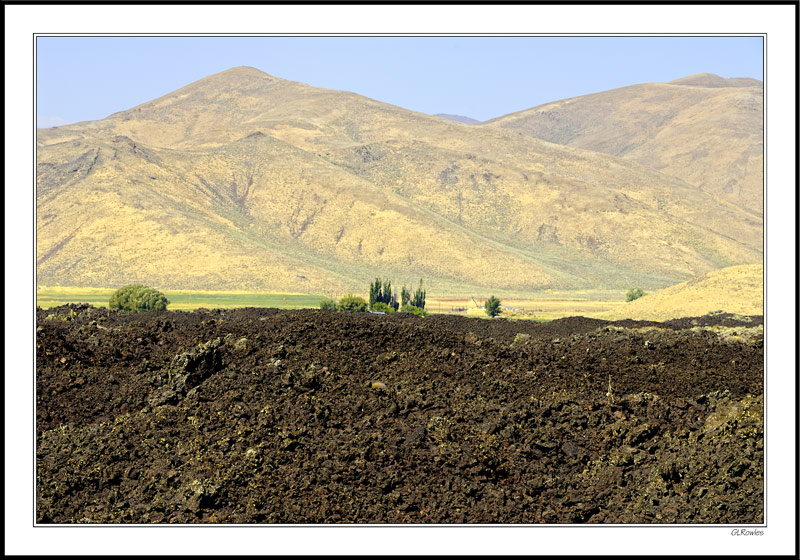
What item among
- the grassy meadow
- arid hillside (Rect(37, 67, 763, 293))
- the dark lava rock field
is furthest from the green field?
the dark lava rock field

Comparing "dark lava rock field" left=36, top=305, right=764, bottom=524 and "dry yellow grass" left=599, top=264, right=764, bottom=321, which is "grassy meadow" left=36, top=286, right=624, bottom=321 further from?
"dark lava rock field" left=36, top=305, right=764, bottom=524

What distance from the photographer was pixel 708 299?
54875 millimetres

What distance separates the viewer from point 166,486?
11.6m

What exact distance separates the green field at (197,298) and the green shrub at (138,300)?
732 inches

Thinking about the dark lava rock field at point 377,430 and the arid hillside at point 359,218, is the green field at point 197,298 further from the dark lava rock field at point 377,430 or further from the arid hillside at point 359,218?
the dark lava rock field at point 377,430

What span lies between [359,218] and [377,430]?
122787mm

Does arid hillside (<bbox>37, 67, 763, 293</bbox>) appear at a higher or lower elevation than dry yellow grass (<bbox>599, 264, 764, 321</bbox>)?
higher

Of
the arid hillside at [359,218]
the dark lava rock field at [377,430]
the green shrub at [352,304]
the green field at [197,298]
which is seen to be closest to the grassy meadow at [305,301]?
the green field at [197,298]

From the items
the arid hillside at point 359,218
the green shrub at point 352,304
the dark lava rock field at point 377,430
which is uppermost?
the arid hillside at point 359,218

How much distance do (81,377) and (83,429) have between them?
2.78m

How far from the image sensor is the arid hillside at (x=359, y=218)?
110000 mm

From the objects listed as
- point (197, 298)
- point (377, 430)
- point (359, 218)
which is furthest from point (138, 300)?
point (359, 218)

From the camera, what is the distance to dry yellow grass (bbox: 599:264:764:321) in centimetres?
5316

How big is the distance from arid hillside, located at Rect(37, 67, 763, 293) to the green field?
16.8ft
